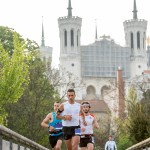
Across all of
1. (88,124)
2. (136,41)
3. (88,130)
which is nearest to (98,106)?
(136,41)

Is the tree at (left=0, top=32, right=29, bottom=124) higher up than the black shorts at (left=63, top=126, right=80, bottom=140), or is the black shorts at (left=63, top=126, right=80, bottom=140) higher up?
the tree at (left=0, top=32, right=29, bottom=124)

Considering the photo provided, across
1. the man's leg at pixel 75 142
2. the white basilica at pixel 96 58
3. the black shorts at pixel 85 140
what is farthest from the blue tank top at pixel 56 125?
the white basilica at pixel 96 58

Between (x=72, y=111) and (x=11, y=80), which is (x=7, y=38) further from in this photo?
(x=72, y=111)

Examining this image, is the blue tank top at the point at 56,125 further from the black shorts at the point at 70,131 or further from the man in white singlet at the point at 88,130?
the black shorts at the point at 70,131

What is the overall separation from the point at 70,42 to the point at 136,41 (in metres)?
17.0

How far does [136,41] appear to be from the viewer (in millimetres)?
158625

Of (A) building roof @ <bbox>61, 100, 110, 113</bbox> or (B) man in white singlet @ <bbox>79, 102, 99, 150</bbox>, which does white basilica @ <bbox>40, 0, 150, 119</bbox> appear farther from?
(B) man in white singlet @ <bbox>79, 102, 99, 150</bbox>

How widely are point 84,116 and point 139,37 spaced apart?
473 ft

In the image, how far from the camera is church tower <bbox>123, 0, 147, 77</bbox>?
155000mm

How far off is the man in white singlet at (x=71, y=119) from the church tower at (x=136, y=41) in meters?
141

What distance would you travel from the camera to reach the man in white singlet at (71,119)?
13984 mm

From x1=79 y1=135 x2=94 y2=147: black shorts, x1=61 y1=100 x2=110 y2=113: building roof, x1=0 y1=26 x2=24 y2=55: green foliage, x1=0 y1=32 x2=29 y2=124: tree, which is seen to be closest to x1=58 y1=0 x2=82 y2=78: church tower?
x1=61 y1=100 x2=110 y2=113: building roof

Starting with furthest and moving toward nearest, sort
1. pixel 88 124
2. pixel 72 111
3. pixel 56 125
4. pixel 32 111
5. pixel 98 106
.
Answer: pixel 98 106 < pixel 32 111 < pixel 88 124 < pixel 56 125 < pixel 72 111

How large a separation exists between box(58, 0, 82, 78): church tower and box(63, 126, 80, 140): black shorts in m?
135
